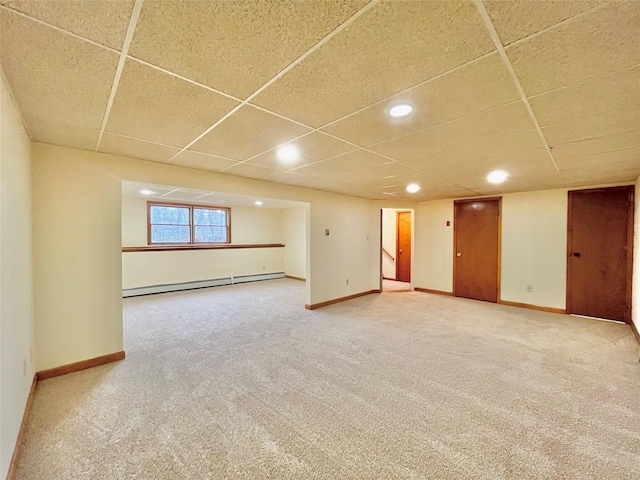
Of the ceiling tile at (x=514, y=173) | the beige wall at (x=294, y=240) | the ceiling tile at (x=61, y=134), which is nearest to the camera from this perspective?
the ceiling tile at (x=61, y=134)

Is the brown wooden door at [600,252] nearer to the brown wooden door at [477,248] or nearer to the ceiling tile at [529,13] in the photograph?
the brown wooden door at [477,248]

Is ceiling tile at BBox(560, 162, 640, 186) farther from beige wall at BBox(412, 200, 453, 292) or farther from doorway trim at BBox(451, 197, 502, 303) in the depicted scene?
beige wall at BBox(412, 200, 453, 292)

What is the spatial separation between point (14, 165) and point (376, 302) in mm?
5076

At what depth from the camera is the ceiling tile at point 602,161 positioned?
8.86 feet

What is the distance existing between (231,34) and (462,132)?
71.5 inches

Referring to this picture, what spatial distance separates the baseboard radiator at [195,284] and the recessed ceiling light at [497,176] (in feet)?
19.6

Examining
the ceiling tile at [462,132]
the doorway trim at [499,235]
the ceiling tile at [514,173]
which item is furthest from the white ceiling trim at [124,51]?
the doorway trim at [499,235]

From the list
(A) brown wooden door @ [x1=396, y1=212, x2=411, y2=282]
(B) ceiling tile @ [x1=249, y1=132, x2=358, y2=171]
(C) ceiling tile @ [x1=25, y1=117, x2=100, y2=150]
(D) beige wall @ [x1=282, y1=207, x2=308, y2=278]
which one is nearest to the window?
(D) beige wall @ [x1=282, y1=207, x2=308, y2=278]

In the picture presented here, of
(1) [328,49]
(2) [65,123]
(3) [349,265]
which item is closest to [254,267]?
(3) [349,265]

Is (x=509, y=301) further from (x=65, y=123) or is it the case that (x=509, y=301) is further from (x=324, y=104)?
(x=65, y=123)

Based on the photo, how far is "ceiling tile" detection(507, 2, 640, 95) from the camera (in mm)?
1012

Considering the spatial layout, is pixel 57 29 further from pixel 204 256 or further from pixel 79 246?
pixel 204 256

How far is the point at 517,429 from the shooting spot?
188 centimetres

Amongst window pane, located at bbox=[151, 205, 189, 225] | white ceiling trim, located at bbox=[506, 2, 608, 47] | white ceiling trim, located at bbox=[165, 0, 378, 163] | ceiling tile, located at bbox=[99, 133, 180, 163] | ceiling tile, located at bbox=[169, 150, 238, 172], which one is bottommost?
window pane, located at bbox=[151, 205, 189, 225]
